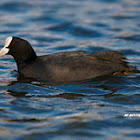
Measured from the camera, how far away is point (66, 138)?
4.66 m

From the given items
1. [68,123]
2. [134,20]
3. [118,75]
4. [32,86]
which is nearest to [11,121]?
[68,123]

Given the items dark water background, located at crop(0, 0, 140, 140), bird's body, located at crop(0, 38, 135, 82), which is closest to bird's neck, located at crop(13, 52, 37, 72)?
bird's body, located at crop(0, 38, 135, 82)

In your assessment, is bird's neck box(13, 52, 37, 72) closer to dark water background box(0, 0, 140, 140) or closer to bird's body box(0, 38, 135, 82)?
bird's body box(0, 38, 135, 82)

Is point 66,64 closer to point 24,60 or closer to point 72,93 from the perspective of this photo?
point 72,93

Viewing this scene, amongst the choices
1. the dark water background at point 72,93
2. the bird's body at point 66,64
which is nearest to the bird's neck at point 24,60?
A: the bird's body at point 66,64

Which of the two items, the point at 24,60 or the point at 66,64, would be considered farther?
the point at 24,60

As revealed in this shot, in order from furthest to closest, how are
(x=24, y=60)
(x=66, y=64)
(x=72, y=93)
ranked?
(x=24, y=60), (x=66, y=64), (x=72, y=93)

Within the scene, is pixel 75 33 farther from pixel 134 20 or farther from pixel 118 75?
pixel 118 75

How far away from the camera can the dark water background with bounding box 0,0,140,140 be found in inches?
195

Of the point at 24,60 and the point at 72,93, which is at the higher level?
the point at 24,60

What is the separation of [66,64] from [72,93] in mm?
760

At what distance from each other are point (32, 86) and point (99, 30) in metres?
5.63

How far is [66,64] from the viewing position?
7.02 m

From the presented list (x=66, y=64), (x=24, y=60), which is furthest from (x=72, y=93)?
(x=24, y=60)
